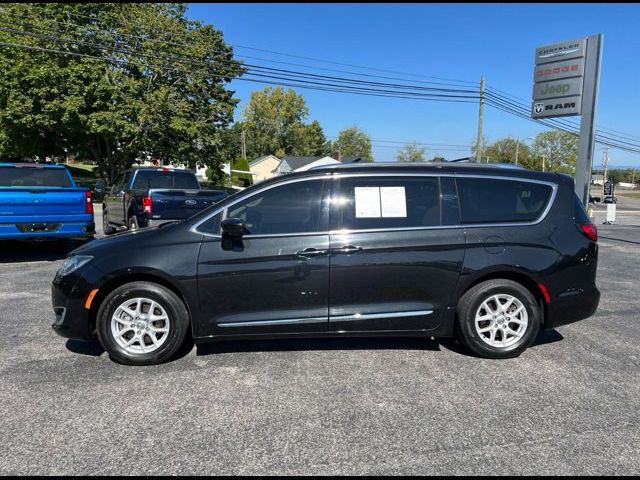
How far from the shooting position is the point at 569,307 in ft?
14.5

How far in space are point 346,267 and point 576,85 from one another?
1385 cm

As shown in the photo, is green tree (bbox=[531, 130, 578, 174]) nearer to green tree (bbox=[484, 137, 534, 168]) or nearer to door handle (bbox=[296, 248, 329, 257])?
green tree (bbox=[484, 137, 534, 168])

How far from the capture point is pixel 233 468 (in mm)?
2691

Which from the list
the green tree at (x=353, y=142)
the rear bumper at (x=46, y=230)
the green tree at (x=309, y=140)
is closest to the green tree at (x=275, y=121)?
the green tree at (x=309, y=140)

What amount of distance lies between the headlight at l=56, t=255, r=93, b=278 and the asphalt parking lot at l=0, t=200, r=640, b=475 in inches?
31.3

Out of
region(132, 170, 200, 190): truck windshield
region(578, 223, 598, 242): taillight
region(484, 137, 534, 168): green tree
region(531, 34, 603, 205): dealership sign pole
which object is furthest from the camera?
region(484, 137, 534, 168): green tree

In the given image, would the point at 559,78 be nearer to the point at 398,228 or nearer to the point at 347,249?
the point at 398,228

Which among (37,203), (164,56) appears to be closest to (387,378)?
(37,203)

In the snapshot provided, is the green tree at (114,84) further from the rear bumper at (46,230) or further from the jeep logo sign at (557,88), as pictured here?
the jeep logo sign at (557,88)

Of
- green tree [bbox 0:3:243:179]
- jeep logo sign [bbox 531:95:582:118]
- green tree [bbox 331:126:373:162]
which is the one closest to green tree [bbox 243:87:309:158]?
green tree [bbox 331:126:373:162]

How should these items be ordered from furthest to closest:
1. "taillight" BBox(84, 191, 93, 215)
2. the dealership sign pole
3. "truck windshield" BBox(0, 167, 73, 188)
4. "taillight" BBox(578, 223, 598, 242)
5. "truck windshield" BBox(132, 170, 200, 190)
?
the dealership sign pole → "truck windshield" BBox(132, 170, 200, 190) → "taillight" BBox(84, 191, 93, 215) → "truck windshield" BBox(0, 167, 73, 188) → "taillight" BBox(578, 223, 598, 242)

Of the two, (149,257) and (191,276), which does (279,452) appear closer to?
(191,276)

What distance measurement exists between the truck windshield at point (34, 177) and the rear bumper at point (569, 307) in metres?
8.44

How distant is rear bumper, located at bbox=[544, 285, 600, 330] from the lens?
14.4ft
